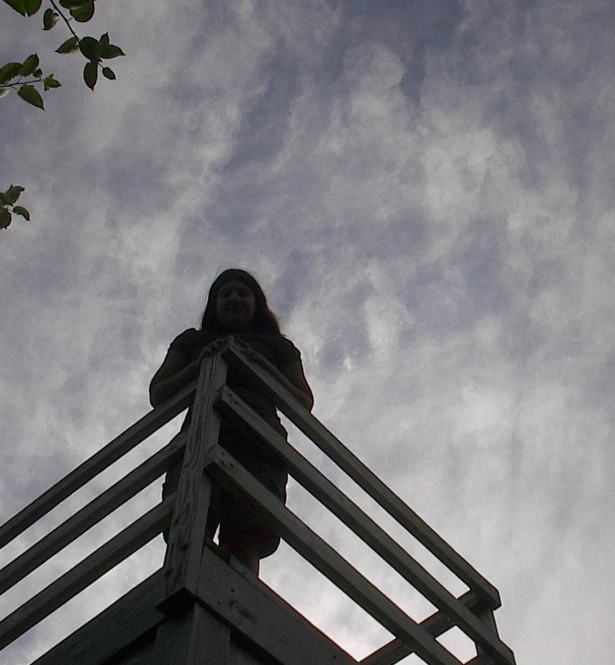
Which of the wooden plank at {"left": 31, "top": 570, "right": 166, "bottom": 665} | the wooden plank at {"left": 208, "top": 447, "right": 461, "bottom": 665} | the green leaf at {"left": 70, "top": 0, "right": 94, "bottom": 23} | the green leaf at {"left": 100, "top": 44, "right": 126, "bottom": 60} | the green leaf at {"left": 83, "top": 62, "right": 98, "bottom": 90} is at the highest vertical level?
the green leaf at {"left": 70, "top": 0, "right": 94, "bottom": 23}

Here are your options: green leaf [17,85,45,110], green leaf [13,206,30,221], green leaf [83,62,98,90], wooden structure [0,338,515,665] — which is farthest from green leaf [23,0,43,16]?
wooden structure [0,338,515,665]

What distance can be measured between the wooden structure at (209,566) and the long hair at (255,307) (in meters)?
1.50

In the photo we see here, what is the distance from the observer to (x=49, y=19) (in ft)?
6.24

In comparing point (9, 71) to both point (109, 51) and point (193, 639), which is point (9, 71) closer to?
point (109, 51)

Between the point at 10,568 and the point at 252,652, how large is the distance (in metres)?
1.30

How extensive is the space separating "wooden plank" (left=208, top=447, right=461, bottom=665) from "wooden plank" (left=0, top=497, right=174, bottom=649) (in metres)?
0.20

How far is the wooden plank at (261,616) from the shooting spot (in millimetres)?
2012

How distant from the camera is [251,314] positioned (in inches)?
171

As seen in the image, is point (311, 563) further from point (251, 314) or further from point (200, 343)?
point (251, 314)

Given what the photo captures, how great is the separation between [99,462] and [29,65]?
59.7 inches

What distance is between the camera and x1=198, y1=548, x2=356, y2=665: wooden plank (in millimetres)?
2012

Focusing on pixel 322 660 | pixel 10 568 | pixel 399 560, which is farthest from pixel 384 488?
pixel 10 568

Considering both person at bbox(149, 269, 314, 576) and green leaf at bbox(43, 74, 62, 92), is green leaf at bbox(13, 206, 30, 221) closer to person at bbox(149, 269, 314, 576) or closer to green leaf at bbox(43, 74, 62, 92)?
green leaf at bbox(43, 74, 62, 92)

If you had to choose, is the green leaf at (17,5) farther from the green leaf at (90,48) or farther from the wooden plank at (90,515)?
the wooden plank at (90,515)
